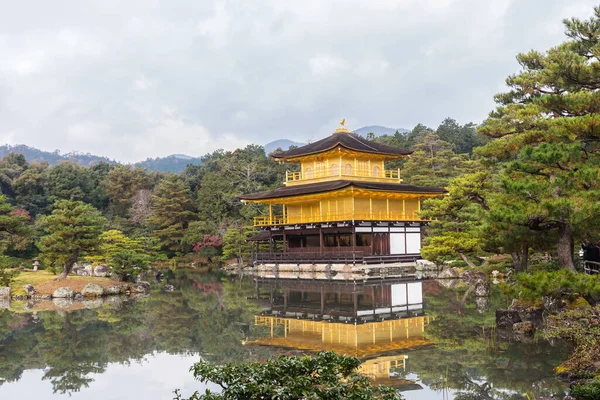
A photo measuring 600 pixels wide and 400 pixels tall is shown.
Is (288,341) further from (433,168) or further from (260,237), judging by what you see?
(433,168)

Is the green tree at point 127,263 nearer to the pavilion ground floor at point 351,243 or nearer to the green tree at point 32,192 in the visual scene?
the pavilion ground floor at point 351,243

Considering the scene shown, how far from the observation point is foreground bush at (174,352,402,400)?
467 cm

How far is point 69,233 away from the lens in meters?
20.4

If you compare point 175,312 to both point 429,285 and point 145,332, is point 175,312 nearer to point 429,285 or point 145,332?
point 145,332

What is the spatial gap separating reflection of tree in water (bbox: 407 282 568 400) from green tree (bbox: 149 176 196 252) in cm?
3314

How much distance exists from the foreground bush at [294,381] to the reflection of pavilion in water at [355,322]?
311cm

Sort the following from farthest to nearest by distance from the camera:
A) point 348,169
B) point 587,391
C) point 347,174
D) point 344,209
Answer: point 348,169 → point 347,174 → point 344,209 → point 587,391

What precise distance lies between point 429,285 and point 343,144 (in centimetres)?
1219

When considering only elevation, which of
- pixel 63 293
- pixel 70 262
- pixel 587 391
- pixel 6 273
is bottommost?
pixel 63 293

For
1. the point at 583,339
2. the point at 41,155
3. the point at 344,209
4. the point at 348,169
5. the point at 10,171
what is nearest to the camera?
the point at 583,339

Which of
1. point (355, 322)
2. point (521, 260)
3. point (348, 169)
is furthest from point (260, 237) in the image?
point (355, 322)

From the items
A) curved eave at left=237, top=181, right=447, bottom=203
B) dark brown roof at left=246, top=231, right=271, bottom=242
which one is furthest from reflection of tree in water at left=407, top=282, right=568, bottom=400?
dark brown roof at left=246, top=231, right=271, bottom=242

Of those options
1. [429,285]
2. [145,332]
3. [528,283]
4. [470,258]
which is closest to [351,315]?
[145,332]

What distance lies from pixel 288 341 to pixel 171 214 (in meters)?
34.2
